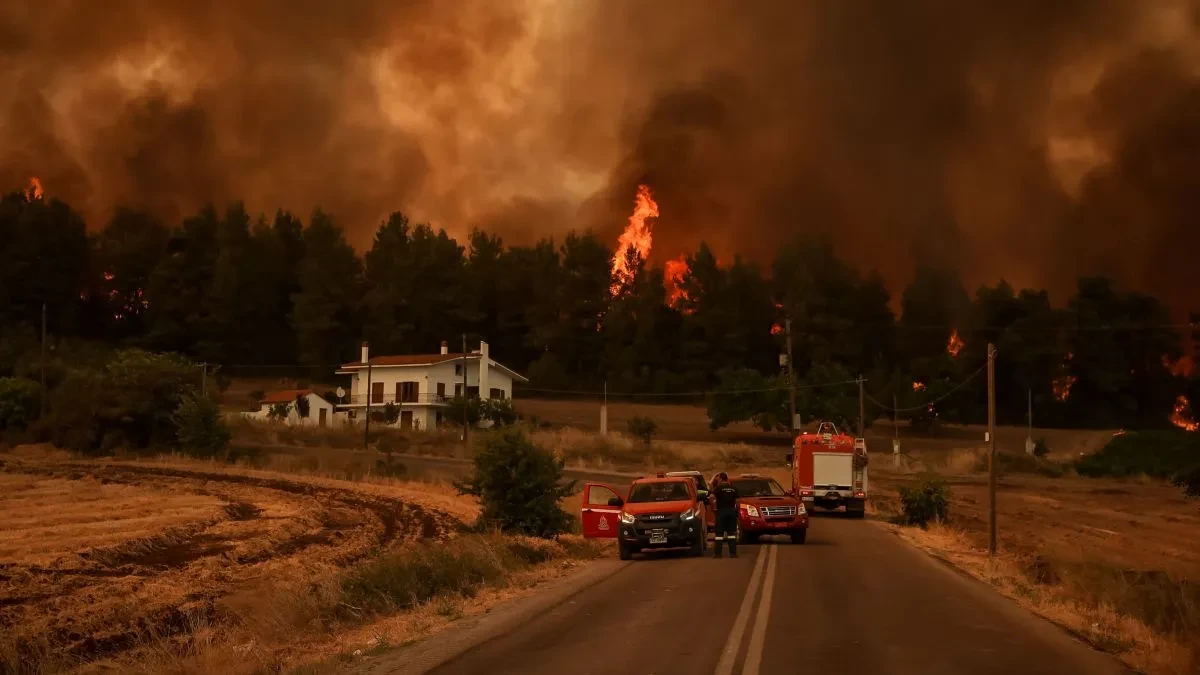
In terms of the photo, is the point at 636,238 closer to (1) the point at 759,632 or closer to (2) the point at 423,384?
(2) the point at 423,384

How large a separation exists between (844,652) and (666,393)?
108 metres

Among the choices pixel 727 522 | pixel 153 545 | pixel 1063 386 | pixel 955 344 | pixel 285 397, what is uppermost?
pixel 955 344

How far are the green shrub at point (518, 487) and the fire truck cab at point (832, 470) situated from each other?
629 inches

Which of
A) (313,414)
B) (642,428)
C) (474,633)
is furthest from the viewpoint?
(313,414)

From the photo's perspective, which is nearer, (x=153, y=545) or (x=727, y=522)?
(x=727, y=522)

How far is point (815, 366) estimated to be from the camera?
102188mm

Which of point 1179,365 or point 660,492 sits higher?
point 1179,365

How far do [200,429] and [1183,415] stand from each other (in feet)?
252

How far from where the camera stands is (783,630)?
14.4 metres

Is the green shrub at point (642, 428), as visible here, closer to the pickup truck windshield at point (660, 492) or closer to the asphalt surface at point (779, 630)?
the pickup truck windshield at point (660, 492)

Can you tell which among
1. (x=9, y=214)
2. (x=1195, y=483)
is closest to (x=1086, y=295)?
(x=1195, y=483)

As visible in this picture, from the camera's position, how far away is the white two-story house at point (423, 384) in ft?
314

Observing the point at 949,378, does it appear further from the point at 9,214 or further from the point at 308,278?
the point at 9,214

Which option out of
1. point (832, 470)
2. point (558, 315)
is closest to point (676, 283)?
point (558, 315)
